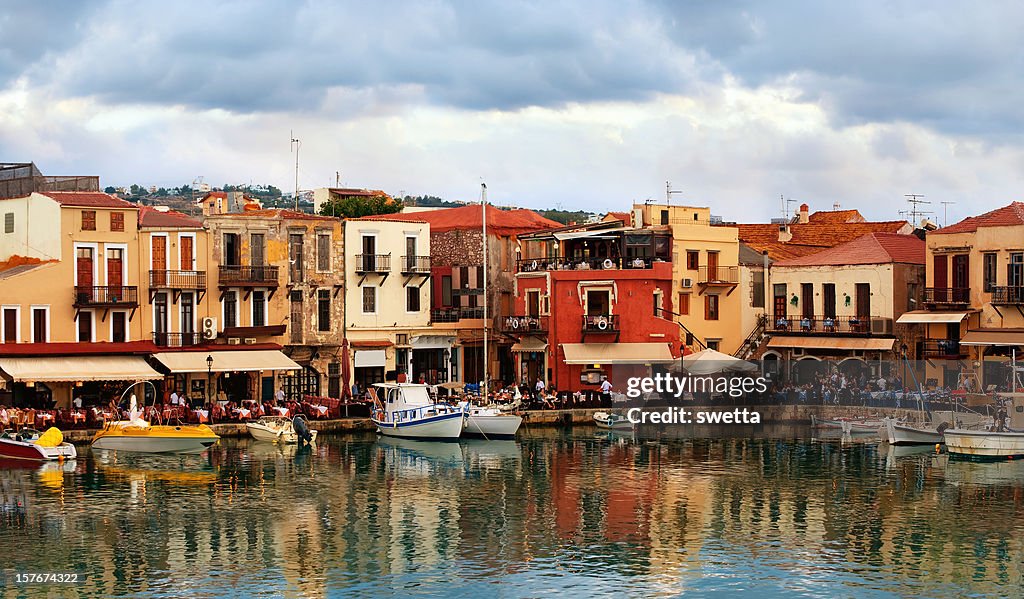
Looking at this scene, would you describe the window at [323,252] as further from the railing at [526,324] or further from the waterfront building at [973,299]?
the waterfront building at [973,299]

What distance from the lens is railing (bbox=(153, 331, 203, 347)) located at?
200 feet

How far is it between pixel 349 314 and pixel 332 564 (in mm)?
32187

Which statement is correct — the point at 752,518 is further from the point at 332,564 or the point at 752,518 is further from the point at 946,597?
the point at 332,564

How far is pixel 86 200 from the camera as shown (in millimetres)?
59906

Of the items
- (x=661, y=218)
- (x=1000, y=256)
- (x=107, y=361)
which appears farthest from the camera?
(x=661, y=218)

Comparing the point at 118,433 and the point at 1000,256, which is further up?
the point at 1000,256

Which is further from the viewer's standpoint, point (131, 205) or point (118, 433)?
point (131, 205)

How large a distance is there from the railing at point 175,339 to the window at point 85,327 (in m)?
2.75

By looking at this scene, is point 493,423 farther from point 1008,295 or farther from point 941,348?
point 1008,295

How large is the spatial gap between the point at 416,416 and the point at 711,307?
1923 cm

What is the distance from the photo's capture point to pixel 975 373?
60812mm

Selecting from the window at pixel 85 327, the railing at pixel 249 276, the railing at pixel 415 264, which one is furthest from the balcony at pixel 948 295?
the window at pixel 85 327

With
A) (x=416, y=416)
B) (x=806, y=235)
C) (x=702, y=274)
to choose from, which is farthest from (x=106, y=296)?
(x=806, y=235)

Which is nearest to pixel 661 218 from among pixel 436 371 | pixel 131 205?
pixel 436 371
